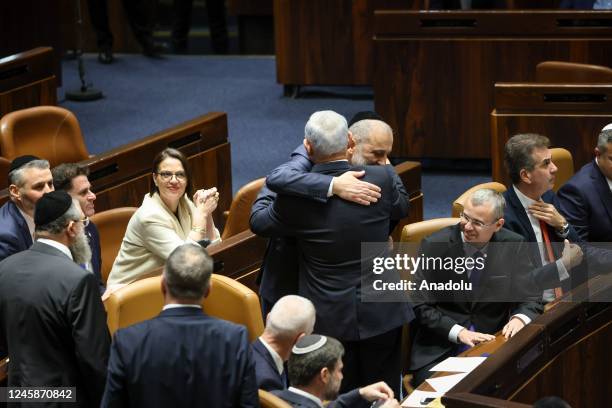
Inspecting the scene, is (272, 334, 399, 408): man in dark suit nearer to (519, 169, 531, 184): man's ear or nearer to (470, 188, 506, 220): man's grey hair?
(470, 188, 506, 220): man's grey hair

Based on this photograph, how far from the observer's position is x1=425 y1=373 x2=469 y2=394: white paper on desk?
3121 mm

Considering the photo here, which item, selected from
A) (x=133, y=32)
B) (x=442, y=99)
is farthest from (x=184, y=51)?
(x=442, y=99)

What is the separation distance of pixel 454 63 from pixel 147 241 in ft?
9.32

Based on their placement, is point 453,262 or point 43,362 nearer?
point 43,362

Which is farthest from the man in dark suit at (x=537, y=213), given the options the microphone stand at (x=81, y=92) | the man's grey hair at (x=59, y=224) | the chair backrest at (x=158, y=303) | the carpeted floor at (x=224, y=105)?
the microphone stand at (x=81, y=92)

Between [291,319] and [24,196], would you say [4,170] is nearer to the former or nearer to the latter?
[24,196]

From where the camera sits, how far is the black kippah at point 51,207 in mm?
3020

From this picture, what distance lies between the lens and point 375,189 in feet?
10.7

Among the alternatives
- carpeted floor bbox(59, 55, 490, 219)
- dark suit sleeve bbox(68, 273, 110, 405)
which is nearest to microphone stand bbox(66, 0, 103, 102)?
carpeted floor bbox(59, 55, 490, 219)

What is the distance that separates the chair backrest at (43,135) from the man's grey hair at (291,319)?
7.88 feet

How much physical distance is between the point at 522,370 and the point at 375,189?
67 centimetres

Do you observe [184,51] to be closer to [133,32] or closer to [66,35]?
[133,32]

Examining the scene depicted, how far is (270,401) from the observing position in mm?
2736

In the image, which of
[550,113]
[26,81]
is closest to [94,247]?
[26,81]
